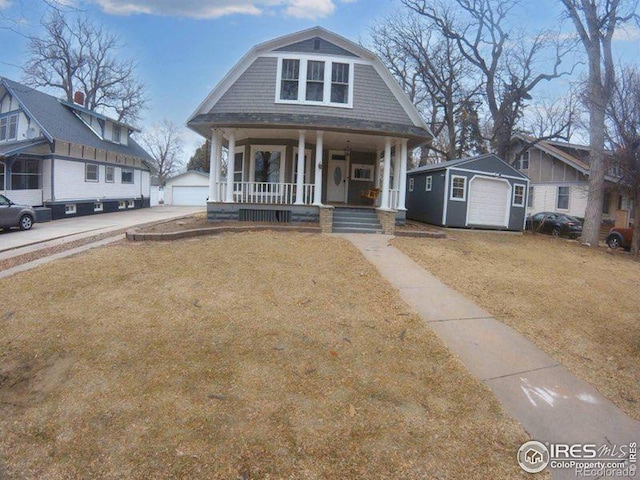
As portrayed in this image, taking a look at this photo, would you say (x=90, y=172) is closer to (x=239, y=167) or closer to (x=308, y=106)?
(x=239, y=167)

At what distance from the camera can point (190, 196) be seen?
33531mm

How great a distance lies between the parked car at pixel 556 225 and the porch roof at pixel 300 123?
1121 centimetres

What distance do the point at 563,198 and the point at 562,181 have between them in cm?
111

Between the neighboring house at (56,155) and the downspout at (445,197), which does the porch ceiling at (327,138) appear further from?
the neighboring house at (56,155)

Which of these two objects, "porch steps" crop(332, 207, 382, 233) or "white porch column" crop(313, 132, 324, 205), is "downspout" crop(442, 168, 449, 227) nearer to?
"porch steps" crop(332, 207, 382, 233)

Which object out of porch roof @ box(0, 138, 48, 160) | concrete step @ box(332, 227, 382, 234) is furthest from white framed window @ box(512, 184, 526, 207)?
porch roof @ box(0, 138, 48, 160)

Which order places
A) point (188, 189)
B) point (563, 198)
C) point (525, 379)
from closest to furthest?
point (525, 379) → point (563, 198) → point (188, 189)

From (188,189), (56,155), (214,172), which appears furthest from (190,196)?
(214,172)

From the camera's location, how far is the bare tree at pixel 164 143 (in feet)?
170

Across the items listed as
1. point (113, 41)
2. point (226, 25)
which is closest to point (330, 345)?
point (226, 25)

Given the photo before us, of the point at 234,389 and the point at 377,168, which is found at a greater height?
the point at 377,168

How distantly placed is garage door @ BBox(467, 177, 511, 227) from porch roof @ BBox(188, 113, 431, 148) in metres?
5.20

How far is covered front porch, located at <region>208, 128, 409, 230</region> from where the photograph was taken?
41.5 feet

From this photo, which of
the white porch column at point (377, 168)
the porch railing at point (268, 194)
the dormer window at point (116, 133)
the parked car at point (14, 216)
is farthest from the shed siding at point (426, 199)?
the dormer window at point (116, 133)
